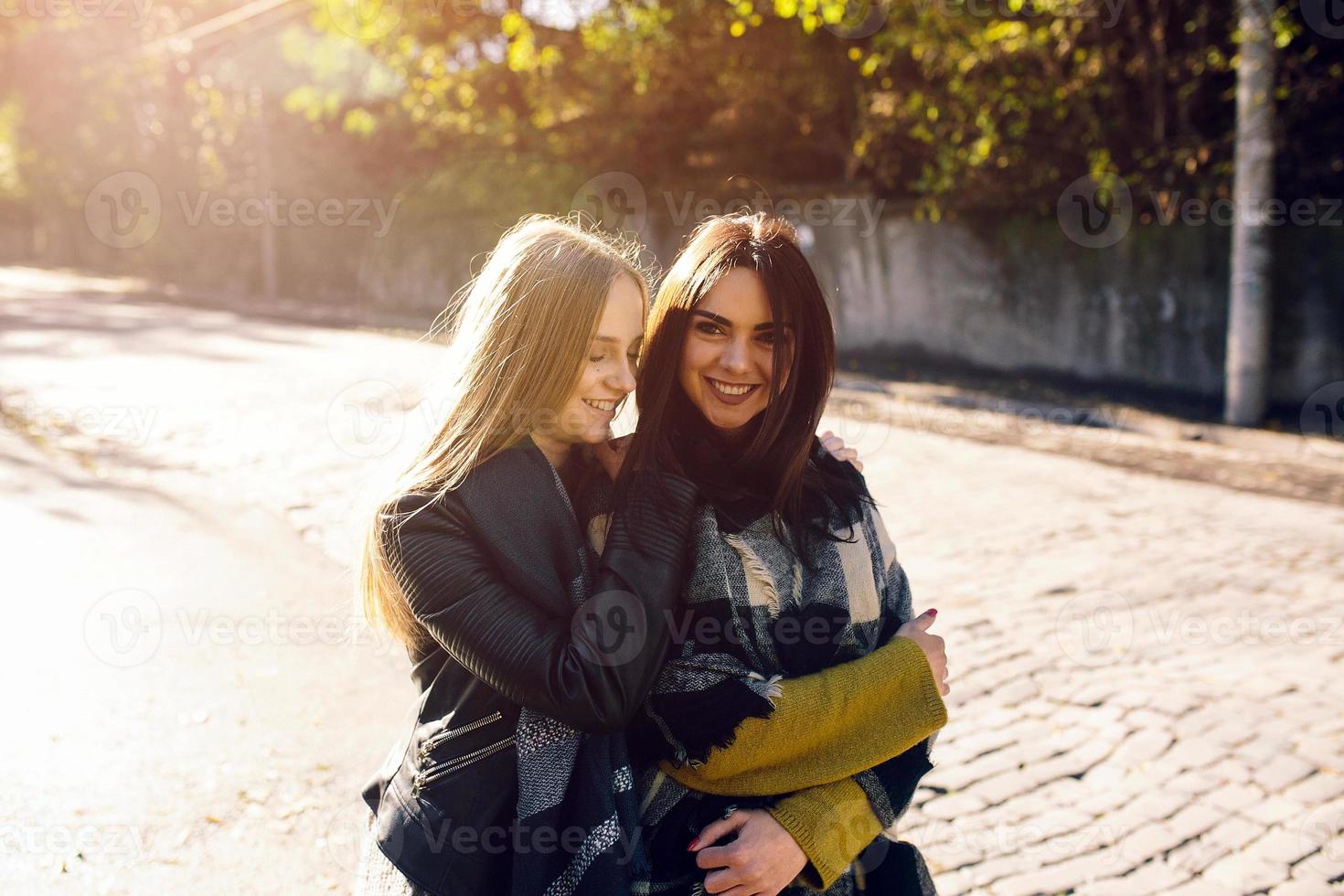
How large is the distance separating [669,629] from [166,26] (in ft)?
119

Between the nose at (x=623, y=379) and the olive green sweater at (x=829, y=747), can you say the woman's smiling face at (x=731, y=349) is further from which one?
the olive green sweater at (x=829, y=747)

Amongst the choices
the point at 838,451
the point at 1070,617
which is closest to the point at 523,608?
the point at 838,451

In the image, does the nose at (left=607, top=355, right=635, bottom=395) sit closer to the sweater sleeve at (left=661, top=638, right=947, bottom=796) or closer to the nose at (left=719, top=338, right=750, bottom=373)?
the nose at (left=719, top=338, right=750, bottom=373)

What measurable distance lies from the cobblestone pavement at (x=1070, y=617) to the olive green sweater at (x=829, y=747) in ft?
2.78

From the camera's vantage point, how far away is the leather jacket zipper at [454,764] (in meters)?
1.89

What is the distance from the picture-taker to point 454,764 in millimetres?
1896

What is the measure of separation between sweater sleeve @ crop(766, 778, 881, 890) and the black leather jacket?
0.35m

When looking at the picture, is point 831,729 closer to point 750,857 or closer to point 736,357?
point 750,857

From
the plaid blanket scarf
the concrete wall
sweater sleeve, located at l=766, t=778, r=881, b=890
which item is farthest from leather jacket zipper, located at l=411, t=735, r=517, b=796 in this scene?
the concrete wall

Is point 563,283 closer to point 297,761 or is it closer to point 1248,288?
point 297,761

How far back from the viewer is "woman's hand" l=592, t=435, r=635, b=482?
2.16 meters

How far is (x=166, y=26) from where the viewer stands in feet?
107

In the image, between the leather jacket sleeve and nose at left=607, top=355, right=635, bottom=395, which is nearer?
the leather jacket sleeve

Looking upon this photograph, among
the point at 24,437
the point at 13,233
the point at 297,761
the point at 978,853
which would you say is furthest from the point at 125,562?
the point at 13,233
